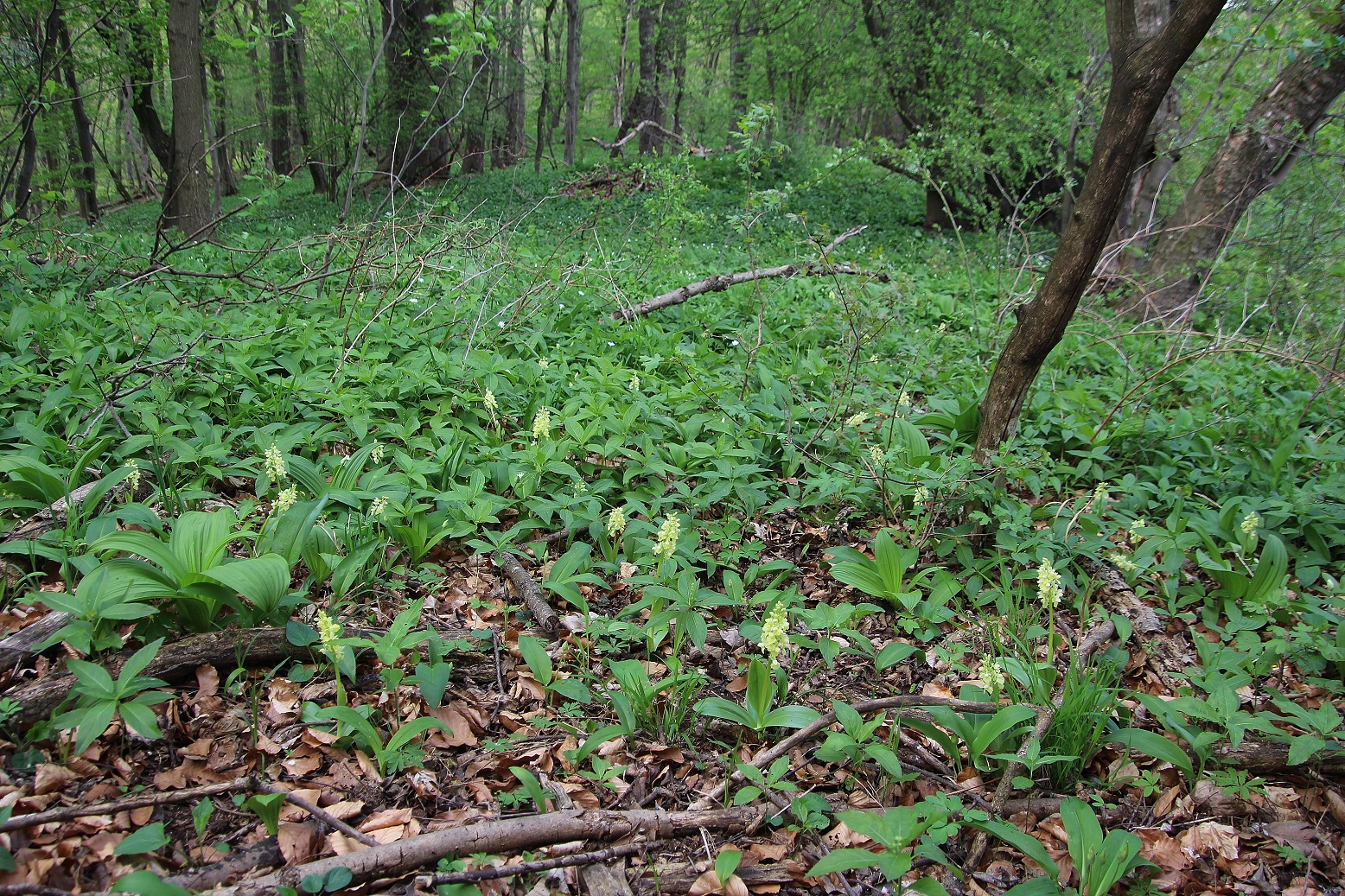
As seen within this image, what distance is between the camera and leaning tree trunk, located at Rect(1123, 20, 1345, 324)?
5.78 meters

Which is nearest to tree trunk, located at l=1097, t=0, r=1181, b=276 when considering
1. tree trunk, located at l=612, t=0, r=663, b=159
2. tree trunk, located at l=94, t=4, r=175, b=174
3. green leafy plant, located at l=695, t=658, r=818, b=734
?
green leafy plant, located at l=695, t=658, r=818, b=734

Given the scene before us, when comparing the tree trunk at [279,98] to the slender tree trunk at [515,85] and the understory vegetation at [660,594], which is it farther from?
the understory vegetation at [660,594]

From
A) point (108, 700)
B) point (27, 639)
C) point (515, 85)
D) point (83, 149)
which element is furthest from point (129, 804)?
point (515, 85)

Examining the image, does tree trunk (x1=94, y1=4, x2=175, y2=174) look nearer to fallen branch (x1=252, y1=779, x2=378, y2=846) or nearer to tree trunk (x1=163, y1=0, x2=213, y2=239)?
tree trunk (x1=163, y1=0, x2=213, y2=239)

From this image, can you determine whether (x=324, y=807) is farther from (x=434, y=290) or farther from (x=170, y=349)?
(x=434, y=290)

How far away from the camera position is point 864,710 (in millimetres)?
2312

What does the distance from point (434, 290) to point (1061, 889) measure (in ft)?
17.5

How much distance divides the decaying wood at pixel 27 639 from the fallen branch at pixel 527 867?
1390 millimetres

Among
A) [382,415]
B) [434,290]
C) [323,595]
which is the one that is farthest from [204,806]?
[434,290]

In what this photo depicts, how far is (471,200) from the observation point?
1344 cm

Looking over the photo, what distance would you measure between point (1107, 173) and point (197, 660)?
3694mm

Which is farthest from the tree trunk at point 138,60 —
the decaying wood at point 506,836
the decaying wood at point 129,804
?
the decaying wood at point 506,836

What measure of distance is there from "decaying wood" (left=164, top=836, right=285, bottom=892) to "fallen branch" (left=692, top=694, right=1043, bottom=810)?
3.88 ft

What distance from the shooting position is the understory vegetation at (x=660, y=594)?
1.93 m
